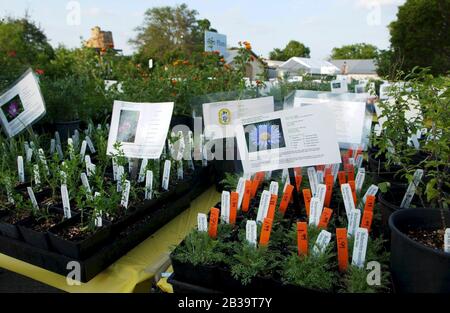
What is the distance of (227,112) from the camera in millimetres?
1933

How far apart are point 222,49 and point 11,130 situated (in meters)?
2.57

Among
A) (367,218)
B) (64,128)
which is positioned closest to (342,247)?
(367,218)

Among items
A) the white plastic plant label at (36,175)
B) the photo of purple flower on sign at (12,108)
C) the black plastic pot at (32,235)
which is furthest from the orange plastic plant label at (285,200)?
the photo of purple flower on sign at (12,108)

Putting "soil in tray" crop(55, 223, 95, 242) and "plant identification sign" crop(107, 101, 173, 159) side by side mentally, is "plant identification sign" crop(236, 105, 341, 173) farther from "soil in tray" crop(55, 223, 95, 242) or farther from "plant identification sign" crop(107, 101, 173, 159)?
"soil in tray" crop(55, 223, 95, 242)

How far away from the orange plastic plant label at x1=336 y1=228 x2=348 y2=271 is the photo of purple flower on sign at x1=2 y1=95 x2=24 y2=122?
6.49 feet

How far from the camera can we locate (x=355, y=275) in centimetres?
94

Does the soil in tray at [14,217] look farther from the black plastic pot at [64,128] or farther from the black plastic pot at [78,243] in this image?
the black plastic pot at [64,128]

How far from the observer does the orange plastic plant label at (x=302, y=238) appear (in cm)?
102

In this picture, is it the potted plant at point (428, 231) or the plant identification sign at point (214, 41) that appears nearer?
the potted plant at point (428, 231)

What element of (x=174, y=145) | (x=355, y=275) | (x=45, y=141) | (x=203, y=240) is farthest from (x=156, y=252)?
(x=45, y=141)

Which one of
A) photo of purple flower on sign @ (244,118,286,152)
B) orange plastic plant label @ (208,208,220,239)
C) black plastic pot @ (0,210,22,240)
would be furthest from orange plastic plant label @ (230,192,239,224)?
black plastic pot @ (0,210,22,240)

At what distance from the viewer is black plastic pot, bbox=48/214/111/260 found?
1.14 metres

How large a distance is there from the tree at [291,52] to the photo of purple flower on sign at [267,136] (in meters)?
48.9

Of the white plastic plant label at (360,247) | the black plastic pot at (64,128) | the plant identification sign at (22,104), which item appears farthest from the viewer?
the black plastic pot at (64,128)
